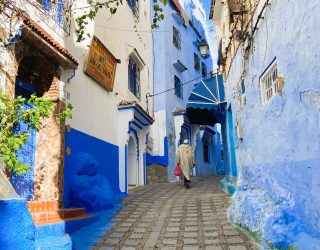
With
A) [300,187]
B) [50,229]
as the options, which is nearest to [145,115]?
[50,229]

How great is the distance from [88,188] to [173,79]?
11.2 m

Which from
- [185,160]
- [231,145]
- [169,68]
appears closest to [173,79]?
[169,68]

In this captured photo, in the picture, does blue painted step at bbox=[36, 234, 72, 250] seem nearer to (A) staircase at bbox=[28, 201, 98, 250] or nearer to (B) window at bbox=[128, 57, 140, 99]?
(A) staircase at bbox=[28, 201, 98, 250]

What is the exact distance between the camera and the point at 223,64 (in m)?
11.9

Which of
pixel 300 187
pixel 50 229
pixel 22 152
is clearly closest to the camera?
pixel 300 187

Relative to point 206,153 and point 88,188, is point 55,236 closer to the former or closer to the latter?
point 88,188

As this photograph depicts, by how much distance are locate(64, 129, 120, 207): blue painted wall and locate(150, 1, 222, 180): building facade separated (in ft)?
15.1

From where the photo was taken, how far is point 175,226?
20.6 feet

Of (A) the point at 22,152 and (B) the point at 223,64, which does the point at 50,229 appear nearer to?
(A) the point at 22,152

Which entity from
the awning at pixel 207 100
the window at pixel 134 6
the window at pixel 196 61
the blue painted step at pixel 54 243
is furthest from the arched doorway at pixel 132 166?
the window at pixel 196 61

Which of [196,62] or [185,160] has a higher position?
[196,62]

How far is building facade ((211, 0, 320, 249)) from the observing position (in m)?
3.89

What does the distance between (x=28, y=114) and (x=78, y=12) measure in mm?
5240

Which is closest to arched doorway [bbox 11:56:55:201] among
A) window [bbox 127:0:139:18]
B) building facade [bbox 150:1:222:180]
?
window [bbox 127:0:139:18]
